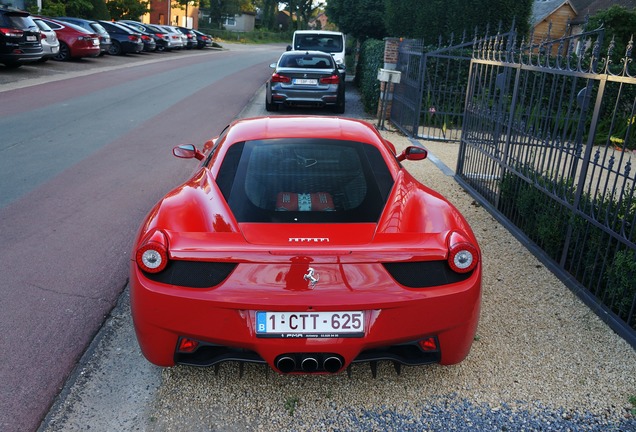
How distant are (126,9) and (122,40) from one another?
17481 mm

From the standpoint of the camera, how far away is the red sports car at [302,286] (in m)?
2.80

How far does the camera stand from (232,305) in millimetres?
2777

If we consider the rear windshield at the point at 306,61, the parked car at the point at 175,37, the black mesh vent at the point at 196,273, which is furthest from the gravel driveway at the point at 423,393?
the parked car at the point at 175,37

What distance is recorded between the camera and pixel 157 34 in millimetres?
38219

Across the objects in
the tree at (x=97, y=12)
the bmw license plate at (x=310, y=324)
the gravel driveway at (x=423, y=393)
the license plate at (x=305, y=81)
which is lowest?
the gravel driveway at (x=423, y=393)

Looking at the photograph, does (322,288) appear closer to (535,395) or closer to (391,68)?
(535,395)

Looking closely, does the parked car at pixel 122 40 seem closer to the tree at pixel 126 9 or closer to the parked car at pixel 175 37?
the parked car at pixel 175 37

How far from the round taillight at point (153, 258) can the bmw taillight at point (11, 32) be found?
18.3m

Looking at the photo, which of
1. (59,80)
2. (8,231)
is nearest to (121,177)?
(8,231)

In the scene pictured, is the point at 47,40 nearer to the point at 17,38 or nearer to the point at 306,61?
the point at 17,38

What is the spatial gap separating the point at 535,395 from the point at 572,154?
2.79 metres

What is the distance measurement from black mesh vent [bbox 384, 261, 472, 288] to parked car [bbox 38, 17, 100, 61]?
24.6 m

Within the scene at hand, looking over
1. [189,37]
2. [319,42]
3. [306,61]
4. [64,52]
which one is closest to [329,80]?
[306,61]

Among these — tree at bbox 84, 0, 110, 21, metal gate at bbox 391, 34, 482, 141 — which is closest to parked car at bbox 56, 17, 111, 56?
tree at bbox 84, 0, 110, 21
